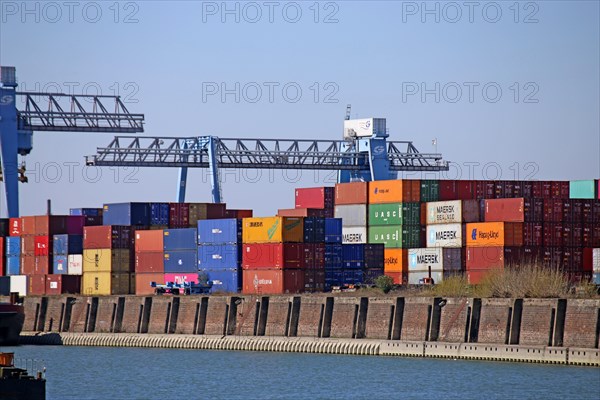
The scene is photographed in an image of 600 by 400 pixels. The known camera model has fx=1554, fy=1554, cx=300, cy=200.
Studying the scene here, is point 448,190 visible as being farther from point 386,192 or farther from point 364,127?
point 364,127

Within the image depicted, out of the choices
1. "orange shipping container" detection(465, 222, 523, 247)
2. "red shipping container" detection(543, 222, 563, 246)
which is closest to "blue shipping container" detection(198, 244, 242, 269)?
"orange shipping container" detection(465, 222, 523, 247)

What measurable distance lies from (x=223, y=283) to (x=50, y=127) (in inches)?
796

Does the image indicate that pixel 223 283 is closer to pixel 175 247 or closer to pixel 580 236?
pixel 175 247

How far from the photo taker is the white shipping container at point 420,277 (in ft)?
314

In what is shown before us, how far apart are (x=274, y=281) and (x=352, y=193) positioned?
1282cm

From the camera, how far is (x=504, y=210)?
9344cm

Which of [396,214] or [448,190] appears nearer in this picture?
[396,214]

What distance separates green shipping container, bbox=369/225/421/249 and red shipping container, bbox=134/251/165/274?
14.5m

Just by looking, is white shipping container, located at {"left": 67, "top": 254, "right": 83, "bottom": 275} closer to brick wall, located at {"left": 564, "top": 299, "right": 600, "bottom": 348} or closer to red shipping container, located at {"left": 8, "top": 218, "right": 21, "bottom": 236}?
red shipping container, located at {"left": 8, "top": 218, "right": 21, "bottom": 236}

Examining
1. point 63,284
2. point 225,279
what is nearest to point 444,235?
point 225,279

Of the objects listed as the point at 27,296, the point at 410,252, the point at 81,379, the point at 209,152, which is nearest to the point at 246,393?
the point at 81,379

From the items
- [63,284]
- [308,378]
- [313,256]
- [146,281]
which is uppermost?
[313,256]

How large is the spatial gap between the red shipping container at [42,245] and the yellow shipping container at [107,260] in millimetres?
3292

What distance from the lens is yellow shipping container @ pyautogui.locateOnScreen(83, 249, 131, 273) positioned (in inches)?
4141
